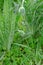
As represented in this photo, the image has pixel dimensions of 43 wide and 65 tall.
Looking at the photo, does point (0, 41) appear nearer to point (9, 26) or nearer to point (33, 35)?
point (9, 26)

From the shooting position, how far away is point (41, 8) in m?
1.83

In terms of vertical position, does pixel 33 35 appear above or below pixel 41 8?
below

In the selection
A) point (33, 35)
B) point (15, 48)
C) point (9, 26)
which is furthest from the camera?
point (33, 35)

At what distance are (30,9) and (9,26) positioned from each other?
12.8 inches

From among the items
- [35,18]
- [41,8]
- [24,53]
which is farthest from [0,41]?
[41,8]

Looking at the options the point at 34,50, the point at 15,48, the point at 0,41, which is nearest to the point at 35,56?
the point at 34,50

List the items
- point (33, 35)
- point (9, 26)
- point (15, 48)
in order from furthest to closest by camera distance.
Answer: point (33, 35) → point (15, 48) → point (9, 26)

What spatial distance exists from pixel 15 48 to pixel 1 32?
214 millimetres

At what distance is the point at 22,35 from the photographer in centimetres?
170

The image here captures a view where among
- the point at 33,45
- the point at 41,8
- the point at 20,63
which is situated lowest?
the point at 20,63

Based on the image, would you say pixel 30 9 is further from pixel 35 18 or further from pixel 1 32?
pixel 1 32

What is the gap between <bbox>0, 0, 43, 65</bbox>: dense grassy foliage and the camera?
1.53 metres

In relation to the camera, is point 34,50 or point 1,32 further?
point 34,50

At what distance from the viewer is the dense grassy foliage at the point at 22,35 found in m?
1.53
